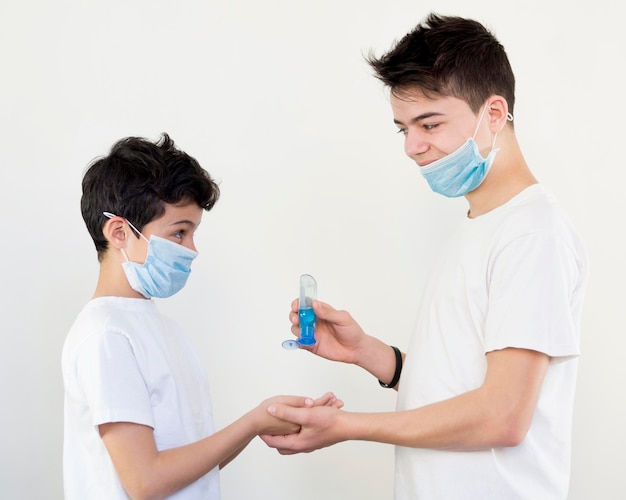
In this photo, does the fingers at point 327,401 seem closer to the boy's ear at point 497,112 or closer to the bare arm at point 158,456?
the bare arm at point 158,456

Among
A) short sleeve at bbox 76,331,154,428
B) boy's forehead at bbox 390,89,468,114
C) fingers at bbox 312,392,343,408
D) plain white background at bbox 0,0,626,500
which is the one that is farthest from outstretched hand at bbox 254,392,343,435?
plain white background at bbox 0,0,626,500

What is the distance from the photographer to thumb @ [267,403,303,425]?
4.56 ft

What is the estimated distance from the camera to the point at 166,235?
152 centimetres

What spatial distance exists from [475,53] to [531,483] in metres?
0.83

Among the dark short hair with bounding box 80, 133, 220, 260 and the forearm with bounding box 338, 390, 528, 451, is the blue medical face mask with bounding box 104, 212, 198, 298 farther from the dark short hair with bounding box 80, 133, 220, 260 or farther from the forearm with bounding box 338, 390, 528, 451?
the forearm with bounding box 338, 390, 528, 451

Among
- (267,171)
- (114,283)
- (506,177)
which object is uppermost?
(267,171)

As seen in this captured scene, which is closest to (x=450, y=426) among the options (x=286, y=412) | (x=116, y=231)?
(x=286, y=412)

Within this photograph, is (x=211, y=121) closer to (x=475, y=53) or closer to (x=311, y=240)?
(x=311, y=240)

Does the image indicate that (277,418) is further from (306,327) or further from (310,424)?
(306,327)

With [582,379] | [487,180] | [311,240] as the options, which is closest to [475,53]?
[487,180]

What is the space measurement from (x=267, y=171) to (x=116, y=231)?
827mm

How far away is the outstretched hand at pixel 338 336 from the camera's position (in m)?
1.65

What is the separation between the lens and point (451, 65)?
1.36 metres

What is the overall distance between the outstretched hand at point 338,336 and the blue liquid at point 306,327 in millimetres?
65
